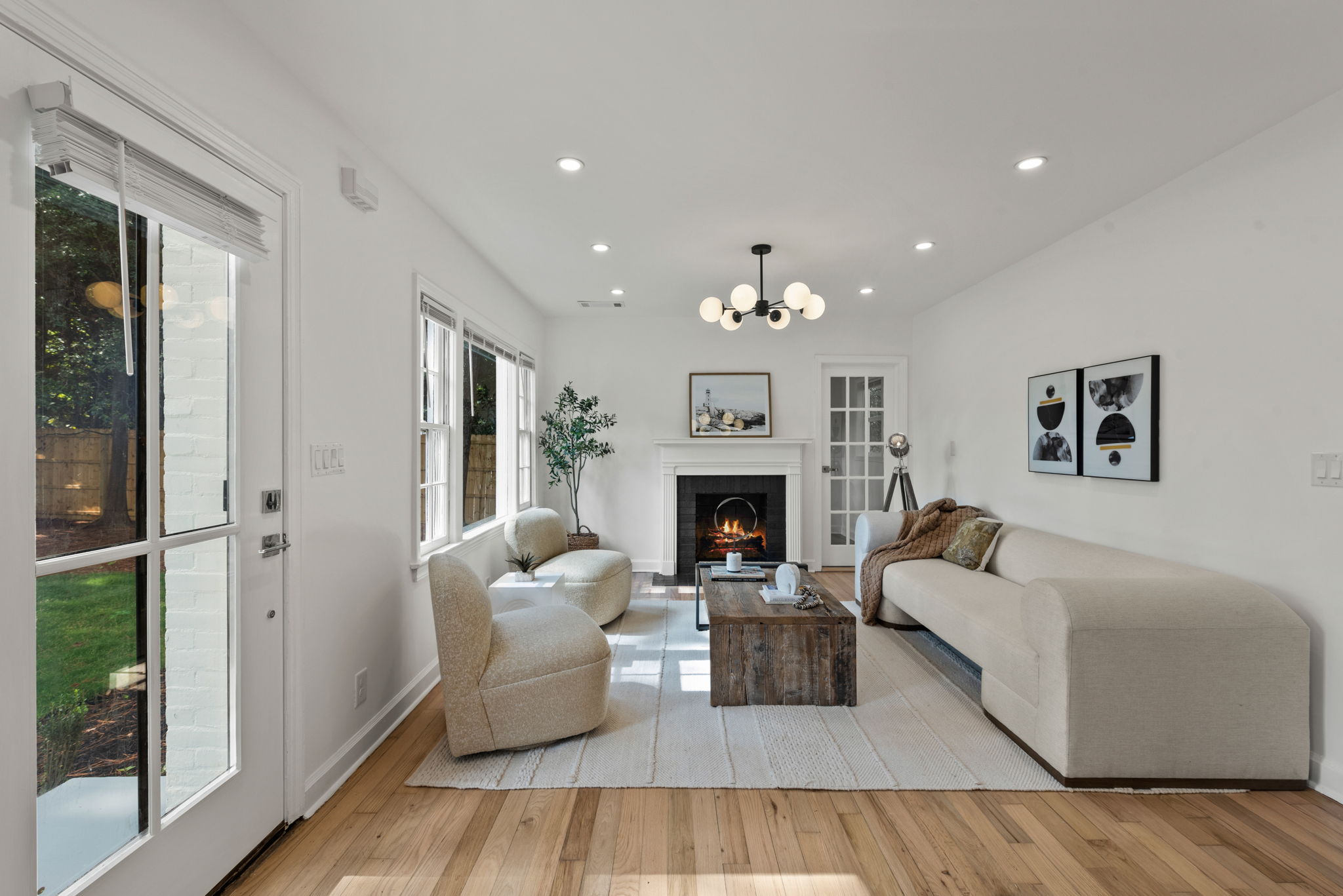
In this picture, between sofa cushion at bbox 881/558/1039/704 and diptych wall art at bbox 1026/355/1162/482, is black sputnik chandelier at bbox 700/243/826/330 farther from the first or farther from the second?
sofa cushion at bbox 881/558/1039/704

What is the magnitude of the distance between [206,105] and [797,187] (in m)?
2.27

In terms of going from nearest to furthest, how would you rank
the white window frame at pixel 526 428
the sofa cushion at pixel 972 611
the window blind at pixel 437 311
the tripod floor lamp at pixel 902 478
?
1. the sofa cushion at pixel 972 611
2. the window blind at pixel 437 311
3. the white window frame at pixel 526 428
4. the tripod floor lamp at pixel 902 478

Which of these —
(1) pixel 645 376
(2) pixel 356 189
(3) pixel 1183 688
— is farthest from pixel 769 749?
(1) pixel 645 376

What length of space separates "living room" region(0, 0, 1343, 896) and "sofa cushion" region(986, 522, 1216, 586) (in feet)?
0.11

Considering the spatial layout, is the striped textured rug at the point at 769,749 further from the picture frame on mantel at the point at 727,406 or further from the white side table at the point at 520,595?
the picture frame on mantel at the point at 727,406

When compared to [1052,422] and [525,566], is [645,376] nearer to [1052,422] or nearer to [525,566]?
[525,566]

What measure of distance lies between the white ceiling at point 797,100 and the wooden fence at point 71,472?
4.14 ft

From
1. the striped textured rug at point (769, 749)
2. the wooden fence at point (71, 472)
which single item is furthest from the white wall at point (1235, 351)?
the wooden fence at point (71, 472)

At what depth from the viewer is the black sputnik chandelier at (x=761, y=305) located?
3.56 metres

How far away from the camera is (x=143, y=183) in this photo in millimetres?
1509

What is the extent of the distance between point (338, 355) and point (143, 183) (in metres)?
0.97

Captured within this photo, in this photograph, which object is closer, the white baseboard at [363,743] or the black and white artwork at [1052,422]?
the white baseboard at [363,743]

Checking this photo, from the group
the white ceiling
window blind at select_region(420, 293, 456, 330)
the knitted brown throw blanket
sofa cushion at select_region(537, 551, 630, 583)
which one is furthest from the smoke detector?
the knitted brown throw blanket

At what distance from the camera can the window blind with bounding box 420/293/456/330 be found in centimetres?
330
